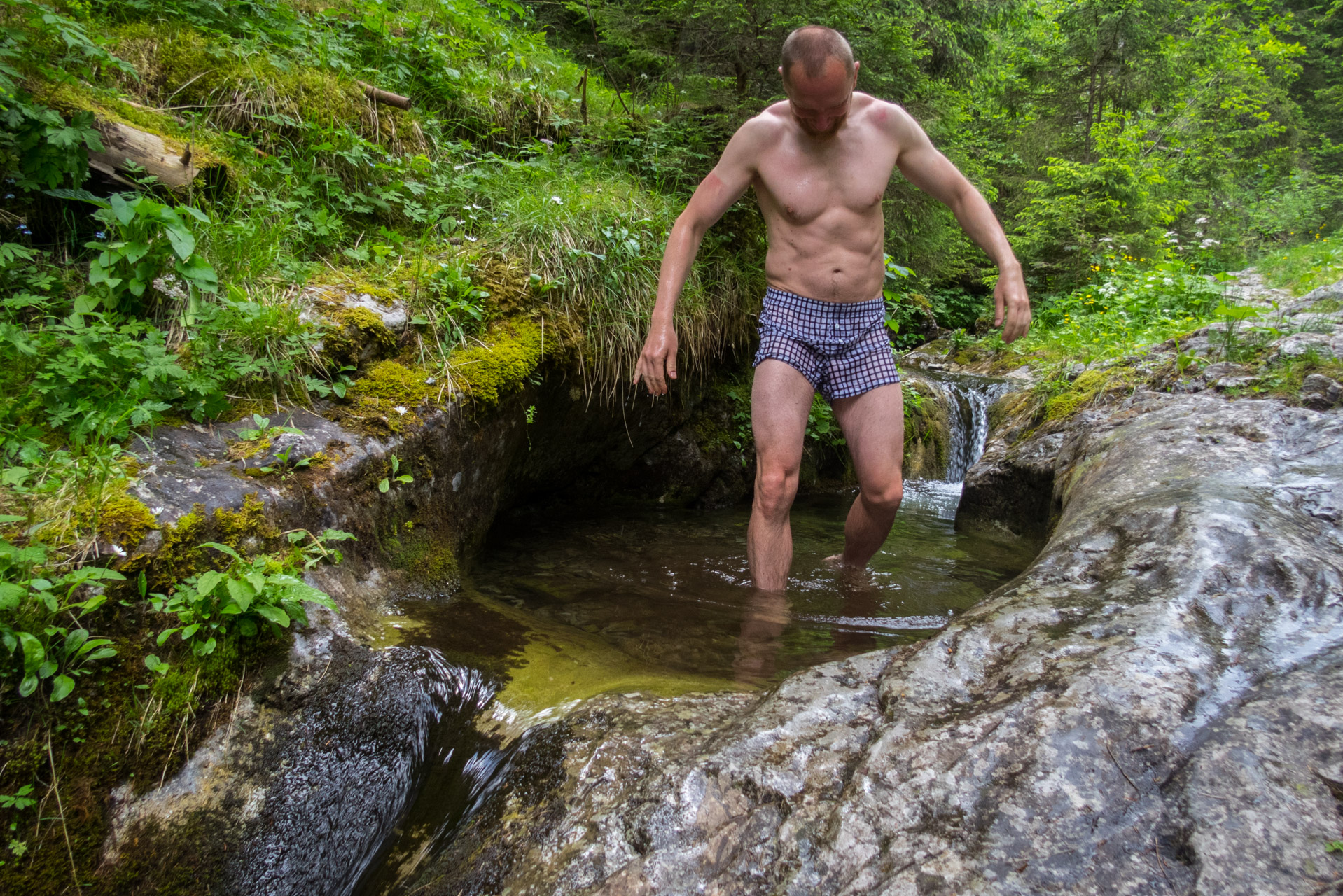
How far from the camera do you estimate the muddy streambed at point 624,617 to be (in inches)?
66.6

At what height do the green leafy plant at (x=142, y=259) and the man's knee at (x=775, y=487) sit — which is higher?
the green leafy plant at (x=142, y=259)

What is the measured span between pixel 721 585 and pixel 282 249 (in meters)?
2.40

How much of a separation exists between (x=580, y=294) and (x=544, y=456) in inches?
37.8

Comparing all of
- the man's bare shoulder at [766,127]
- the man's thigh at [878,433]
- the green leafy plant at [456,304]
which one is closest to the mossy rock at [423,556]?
the green leafy plant at [456,304]

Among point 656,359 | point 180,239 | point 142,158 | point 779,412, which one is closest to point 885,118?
point 779,412

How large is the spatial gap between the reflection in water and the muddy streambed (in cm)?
1

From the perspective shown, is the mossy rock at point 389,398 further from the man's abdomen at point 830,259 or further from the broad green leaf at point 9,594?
the man's abdomen at point 830,259

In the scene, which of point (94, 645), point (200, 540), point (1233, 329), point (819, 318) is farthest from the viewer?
point (1233, 329)

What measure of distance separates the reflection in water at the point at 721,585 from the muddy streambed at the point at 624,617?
0.01 meters

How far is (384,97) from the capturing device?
13.5 feet

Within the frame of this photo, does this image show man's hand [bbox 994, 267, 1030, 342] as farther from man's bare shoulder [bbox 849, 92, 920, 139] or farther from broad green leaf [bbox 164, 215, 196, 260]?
broad green leaf [bbox 164, 215, 196, 260]

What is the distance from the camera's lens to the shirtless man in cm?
278

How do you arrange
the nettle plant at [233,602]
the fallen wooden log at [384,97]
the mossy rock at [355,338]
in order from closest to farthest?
the nettle plant at [233,602]
the mossy rock at [355,338]
the fallen wooden log at [384,97]

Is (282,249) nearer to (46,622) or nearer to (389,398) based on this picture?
(389,398)
